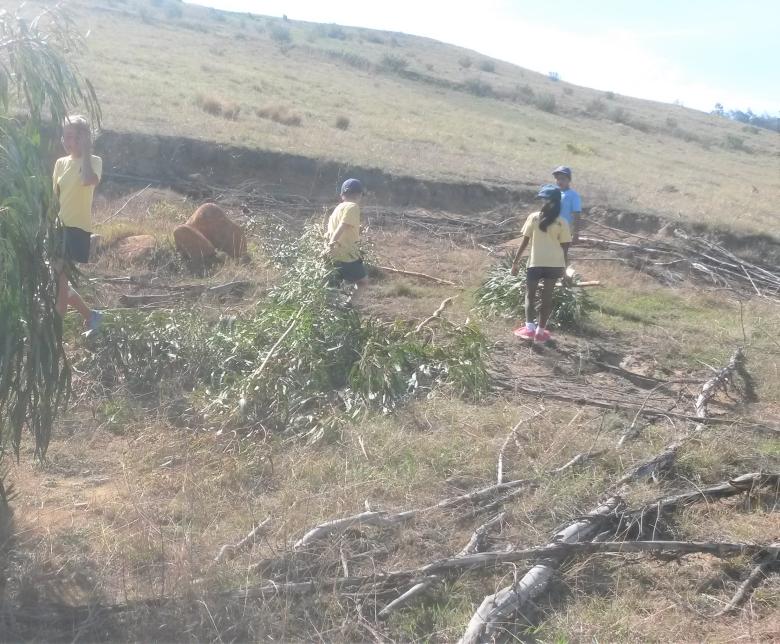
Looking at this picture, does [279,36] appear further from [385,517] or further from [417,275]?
[385,517]

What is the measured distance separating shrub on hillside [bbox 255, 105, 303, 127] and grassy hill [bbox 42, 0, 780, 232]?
32 millimetres

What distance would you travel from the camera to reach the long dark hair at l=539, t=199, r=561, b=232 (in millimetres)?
7469

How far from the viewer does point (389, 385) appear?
5758 millimetres

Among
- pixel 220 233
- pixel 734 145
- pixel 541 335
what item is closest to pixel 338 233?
pixel 541 335

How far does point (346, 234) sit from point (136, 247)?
11.1ft

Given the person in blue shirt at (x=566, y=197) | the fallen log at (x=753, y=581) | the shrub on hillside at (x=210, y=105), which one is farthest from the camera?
the shrub on hillside at (x=210, y=105)

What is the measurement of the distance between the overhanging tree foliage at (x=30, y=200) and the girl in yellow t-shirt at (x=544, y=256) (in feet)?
15.4

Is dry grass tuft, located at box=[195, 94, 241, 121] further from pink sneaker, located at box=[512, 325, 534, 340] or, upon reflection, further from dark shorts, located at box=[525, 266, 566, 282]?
pink sneaker, located at box=[512, 325, 534, 340]

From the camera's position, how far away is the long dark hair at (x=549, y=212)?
7469mm

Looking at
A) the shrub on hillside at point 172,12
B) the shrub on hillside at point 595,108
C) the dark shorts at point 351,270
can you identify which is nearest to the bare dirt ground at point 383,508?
the dark shorts at point 351,270

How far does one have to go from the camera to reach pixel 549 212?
294 inches

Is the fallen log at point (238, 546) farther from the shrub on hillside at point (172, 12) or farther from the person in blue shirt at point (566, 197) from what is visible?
the shrub on hillside at point (172, 12)

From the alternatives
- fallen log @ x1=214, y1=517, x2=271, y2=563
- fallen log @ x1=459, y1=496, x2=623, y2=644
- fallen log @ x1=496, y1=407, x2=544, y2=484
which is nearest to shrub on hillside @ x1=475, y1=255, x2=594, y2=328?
fallen log @ x1=496, y1=407, x2=544, y2=484

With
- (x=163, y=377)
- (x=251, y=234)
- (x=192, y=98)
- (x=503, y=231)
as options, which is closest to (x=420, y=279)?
(x=251, y=234)
